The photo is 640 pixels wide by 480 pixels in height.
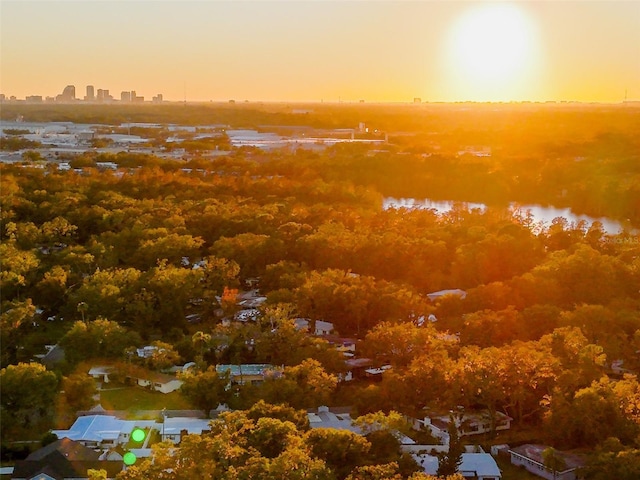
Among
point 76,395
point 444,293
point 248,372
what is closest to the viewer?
point 76,395

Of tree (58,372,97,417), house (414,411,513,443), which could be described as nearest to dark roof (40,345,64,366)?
tree (58,372,97,417)

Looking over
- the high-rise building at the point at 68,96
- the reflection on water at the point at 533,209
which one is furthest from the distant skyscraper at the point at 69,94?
the reflection on water at the point at 533,209

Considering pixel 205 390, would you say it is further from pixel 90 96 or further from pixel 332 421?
pixel 90 96

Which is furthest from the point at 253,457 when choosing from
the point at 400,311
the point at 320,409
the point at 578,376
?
the point at 400,311

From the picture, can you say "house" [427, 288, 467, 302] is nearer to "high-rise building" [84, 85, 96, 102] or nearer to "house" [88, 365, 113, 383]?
"house" [88, 365, 113, 383]

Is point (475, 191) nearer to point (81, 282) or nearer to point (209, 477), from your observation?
point (81, 282)

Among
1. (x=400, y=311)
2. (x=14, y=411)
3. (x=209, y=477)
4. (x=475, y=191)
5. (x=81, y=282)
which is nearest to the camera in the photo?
(x=209, y=477)

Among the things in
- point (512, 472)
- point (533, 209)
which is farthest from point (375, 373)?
point (533, 209)
